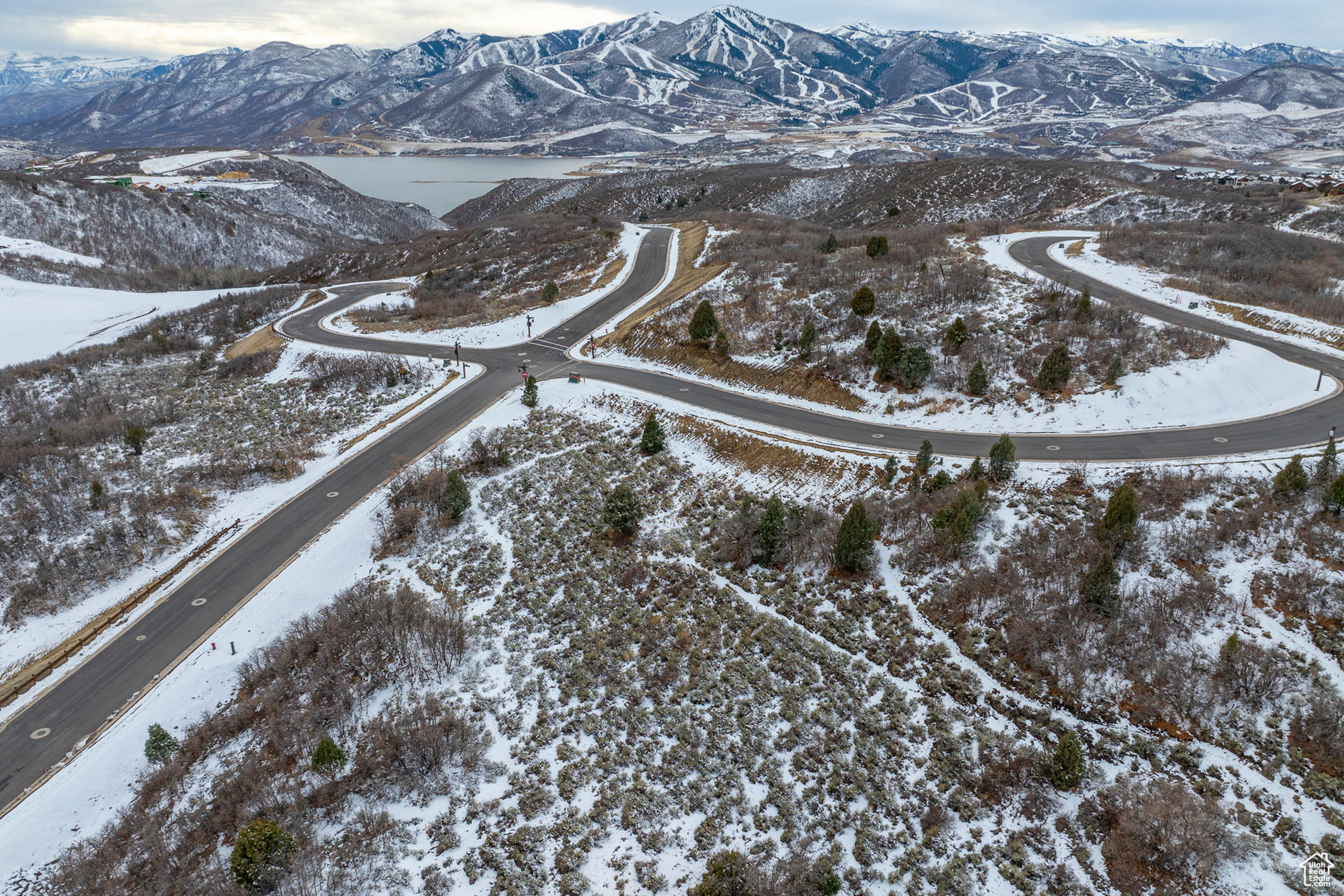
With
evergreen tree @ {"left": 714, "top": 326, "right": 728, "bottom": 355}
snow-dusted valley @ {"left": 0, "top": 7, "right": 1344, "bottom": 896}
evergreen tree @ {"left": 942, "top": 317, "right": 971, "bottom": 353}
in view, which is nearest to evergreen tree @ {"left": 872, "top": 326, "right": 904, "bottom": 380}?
snow-dusted valley @ {"left": 0, "top": 7, "right": 1344, "bottom": 896}

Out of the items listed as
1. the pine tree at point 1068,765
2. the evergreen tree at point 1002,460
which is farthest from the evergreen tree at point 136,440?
the pine tree at point 1068,765

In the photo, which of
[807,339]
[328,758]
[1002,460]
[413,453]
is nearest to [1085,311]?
[807,339]

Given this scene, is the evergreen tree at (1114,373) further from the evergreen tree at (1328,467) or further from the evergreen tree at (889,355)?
the evergreen tree at (889,355)

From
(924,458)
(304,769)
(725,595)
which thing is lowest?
(304,769)

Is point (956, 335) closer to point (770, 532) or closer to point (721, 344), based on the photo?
point (721, 344)

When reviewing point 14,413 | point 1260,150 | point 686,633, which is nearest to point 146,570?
point 686,633

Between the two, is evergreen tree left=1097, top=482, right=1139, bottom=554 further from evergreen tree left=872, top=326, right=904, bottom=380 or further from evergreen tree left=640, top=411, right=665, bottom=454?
evergreen tree left=640, top=411, right=665, bottom=454
